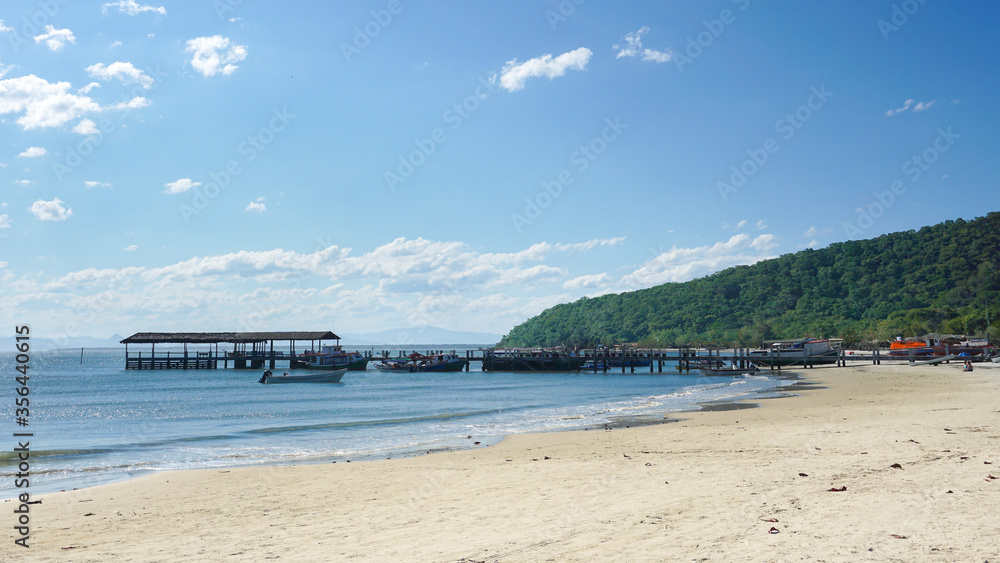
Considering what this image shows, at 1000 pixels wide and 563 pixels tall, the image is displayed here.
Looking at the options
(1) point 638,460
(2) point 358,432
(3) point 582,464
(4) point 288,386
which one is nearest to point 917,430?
(1) point 638,460

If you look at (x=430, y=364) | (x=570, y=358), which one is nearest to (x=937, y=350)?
(x=570, y=358)

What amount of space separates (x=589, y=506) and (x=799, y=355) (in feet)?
212

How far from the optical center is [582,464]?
12.8 metres

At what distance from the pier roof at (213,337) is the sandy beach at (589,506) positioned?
71.0m

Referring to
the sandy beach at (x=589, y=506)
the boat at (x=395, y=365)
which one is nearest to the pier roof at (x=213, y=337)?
the boat at (x=395, y=365)

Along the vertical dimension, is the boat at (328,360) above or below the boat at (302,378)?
above

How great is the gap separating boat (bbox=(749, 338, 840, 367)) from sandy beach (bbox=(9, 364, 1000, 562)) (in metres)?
52.7

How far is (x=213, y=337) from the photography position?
8800cm

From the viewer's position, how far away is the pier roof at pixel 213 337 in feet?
275

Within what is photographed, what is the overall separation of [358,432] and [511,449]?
8775mm

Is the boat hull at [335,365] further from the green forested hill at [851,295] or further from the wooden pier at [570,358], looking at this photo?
the green forested hill at [851,295]

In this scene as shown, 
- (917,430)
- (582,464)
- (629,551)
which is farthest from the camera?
(917,430)

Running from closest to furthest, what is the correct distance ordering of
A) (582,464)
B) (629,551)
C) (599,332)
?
(629,551)
(582,464)
(599,332)

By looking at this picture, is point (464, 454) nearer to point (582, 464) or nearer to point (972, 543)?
point (582, 464)
